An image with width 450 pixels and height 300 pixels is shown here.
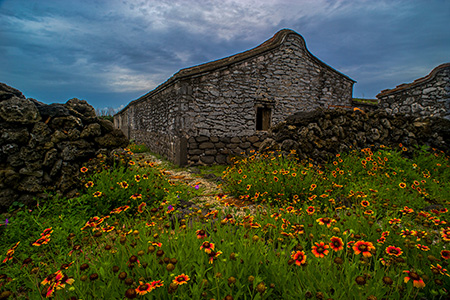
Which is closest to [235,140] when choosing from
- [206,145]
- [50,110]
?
[206,145]

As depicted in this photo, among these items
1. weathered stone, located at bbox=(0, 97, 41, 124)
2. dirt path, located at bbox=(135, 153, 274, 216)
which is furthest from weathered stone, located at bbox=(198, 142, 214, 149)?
weathered stone, located at bbox=(0, 97, 41, 124)

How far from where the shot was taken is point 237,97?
9.33m

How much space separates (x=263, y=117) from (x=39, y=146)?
8327mm

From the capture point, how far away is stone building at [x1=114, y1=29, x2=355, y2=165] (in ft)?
28.4

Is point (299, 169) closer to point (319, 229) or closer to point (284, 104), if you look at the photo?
point (319, 229)

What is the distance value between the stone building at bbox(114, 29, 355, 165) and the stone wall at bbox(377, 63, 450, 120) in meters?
2.76

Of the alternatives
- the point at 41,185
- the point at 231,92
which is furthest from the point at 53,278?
the point at 231,92

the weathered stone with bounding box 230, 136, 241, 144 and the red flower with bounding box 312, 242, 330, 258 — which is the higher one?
the weathered stone with bounding box 230, 136, 241, 144

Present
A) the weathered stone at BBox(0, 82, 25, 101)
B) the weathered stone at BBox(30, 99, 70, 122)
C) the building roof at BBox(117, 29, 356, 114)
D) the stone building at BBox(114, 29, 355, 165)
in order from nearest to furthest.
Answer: the weathered stone at BBox(0, 82, 25, 101), the weathered stone at BBox(30, 99, 70, 122), the building roof at BBox(117, 29, 356, 114), the stone building at BBox(114, 29, 355, 165)

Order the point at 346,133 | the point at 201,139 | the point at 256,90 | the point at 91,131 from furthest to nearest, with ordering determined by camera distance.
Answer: the point at 256,90
the point at 201,139
the point at 346,133
the point at 91,131

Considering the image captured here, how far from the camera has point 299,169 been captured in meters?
4.59

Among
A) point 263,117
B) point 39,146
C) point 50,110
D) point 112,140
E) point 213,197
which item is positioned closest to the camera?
point 39,146

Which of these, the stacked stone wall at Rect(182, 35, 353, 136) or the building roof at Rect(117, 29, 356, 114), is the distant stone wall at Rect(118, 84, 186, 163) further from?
the stacked stone wall at Rect(182, 35, 353, 136)

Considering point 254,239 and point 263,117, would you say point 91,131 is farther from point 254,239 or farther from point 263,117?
point 263,117
